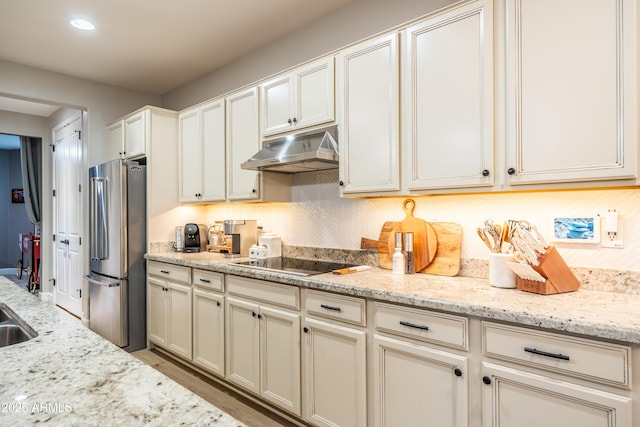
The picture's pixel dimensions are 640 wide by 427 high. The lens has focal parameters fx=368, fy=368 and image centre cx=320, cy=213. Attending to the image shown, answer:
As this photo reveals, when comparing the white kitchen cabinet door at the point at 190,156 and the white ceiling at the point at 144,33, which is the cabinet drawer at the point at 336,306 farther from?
the white ceiling at the point at 144,33

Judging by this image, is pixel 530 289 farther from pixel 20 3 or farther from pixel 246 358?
pixel 20 3

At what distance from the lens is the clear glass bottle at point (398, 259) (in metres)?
2.17

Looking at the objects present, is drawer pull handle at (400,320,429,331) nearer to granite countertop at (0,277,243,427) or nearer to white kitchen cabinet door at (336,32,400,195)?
white kitchen cabinet door at (336,32,400,195)

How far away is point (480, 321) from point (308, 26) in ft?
8.45

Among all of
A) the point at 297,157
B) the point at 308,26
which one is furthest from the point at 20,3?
the point at 297,157

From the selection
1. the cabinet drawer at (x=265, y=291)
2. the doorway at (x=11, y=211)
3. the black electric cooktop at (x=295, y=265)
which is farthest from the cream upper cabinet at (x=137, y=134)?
the doorway at (x=11, y=211)

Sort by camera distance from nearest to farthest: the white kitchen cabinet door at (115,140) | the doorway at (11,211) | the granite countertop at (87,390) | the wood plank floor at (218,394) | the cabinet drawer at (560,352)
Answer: the granite countertop at (87,390)
the cabinet drawer at (560,352)
the wood plank floor at (218,394)
the white kitchen cabinet door at (115,140)
the doorway at (11,211)

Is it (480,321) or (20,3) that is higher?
(20,3)

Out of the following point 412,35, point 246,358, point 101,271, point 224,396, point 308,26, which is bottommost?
point 224,396

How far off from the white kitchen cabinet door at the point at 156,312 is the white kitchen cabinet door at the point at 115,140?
1.51 meters

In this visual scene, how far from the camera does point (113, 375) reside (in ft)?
2.76

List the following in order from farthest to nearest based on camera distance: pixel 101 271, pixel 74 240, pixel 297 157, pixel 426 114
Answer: pixel 74 240
pixel 101 271
pixel 297 157
pixel 426 114

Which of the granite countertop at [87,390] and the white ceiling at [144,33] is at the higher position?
the white ceiling at [144,33]

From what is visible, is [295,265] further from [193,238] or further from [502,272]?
[193,238]
